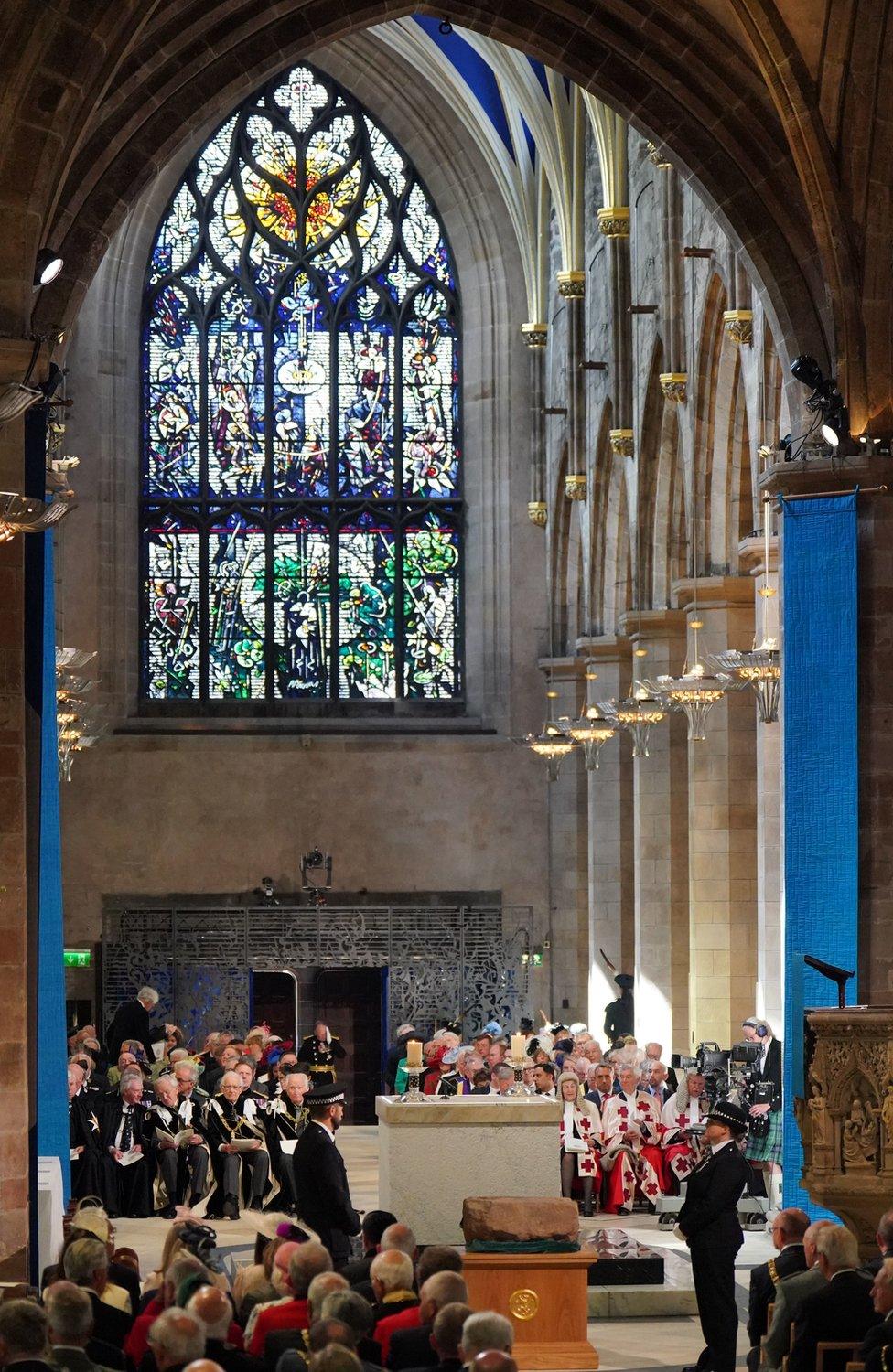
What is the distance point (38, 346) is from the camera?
12.1m

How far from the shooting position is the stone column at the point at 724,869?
21.6 m

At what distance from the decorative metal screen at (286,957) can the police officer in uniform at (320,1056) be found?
7.28 meters

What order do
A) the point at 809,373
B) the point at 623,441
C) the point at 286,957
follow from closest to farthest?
the point at 809,373 → the point at 623,441 → the point at 286,957

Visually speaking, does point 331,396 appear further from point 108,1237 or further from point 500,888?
point 108,1237

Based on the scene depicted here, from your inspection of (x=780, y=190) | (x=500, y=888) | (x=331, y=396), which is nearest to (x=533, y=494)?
(x=331, y=396)

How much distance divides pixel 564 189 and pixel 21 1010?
1645 centimetres

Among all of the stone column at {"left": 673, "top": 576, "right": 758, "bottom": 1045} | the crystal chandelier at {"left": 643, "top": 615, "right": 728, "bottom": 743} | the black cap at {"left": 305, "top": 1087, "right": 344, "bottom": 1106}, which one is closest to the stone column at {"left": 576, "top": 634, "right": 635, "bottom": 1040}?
the stone column at {"left": 673, "top": 576, "right": 758, "bottom": 1045}

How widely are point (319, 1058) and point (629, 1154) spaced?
2862 millimetres

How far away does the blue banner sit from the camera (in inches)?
572

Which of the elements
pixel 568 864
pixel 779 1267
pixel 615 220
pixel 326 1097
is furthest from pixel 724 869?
pixel 779 1267

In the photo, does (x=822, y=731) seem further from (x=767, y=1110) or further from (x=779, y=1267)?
(x=779, y=1267)

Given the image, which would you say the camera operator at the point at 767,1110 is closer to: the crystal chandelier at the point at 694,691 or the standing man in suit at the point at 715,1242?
the crystal chandelier at the point at 694,691

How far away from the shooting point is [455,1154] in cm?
1280

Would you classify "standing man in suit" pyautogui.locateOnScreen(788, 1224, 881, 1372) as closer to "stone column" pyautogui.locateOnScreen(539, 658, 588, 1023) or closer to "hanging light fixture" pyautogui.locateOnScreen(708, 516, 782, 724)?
"hanging light fixture" pyautogui.locateOnScreen(708, 516, 782, 724)
